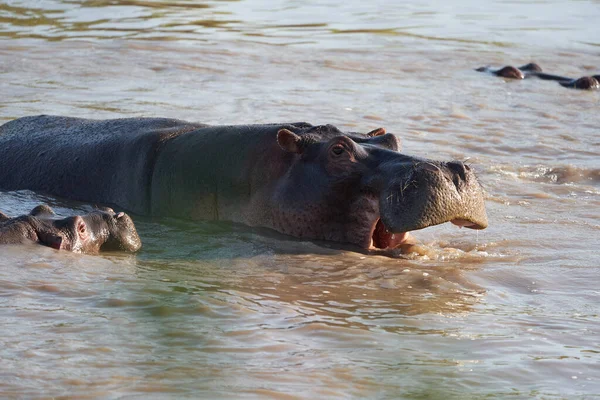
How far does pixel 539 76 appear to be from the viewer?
14023 millimetres

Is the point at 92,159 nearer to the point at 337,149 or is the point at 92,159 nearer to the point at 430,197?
the point at 337,149

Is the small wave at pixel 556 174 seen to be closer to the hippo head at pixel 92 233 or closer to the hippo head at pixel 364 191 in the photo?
the hippo head at pixel 364 191

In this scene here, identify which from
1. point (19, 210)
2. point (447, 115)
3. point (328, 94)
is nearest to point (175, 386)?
point (19, 210)

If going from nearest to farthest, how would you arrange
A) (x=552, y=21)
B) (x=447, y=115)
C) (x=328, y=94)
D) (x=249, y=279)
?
1. (x=249, y=279)
2. (x=447, y=115)
3. (x=328, y=94)
4. (x=552, y=21)

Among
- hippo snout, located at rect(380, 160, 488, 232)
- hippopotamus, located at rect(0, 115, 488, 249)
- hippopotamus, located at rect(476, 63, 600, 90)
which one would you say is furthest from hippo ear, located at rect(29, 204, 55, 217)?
hippopotamus, located at rect(476, 63, 600, 90)

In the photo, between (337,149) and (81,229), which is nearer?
(81,229)

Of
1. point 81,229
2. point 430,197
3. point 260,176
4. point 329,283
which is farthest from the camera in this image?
point 260,176

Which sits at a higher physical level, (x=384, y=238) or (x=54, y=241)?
(x=54, y=241)

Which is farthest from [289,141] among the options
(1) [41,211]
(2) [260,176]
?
(1) [41,211]

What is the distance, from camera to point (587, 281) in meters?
5.38

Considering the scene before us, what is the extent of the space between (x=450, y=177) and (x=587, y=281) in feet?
2.68

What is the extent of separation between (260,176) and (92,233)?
1050 mm

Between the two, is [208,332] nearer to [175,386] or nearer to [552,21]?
[175,386]

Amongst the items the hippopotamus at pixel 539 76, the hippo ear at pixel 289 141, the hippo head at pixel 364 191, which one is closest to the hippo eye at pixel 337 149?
the hippo head at pixel 364 191
